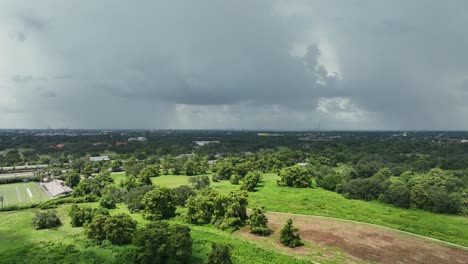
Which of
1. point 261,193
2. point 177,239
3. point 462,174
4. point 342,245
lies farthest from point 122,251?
point 462,174

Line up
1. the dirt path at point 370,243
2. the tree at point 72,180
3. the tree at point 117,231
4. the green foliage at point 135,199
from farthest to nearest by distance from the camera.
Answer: the tree at point 72,180
the green foliage at point 135,199
the tree at point 117,231
the dirt path at point 370,243

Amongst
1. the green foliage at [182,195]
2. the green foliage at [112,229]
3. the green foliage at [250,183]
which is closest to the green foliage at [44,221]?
the green foliage at [112,229]

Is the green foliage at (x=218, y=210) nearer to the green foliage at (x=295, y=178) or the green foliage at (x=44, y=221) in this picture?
the green foliage at (x=44, y=221)

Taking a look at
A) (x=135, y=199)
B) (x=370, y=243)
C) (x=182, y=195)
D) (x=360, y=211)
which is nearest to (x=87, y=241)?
(x=135, y=199)

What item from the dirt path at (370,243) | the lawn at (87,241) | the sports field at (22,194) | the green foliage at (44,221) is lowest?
the dirt path at (370,243)

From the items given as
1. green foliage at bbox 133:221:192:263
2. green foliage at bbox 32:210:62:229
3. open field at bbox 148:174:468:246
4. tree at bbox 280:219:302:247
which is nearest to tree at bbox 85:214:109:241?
green foliage at bbox 133:221:192:263

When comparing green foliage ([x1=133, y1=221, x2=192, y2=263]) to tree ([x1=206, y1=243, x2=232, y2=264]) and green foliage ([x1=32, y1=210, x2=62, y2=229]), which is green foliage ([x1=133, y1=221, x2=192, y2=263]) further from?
green foliage ([x1=32, y1=210, x2=62, y2=229])
